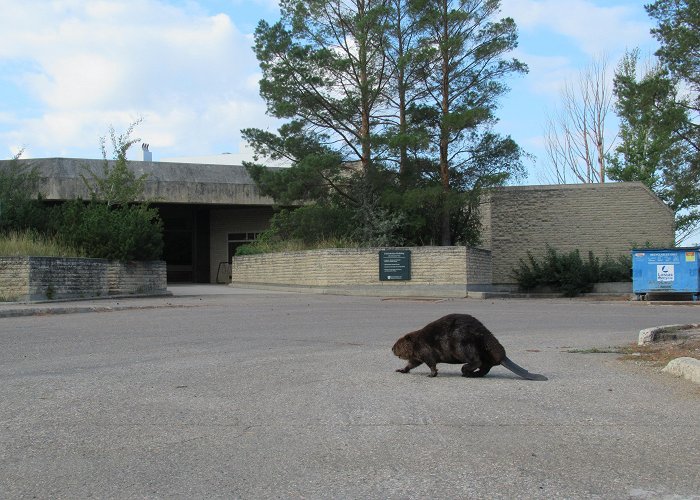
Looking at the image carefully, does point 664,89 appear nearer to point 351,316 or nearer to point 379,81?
point 379,81

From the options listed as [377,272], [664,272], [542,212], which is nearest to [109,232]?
[377,272]

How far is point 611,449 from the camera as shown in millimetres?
5586

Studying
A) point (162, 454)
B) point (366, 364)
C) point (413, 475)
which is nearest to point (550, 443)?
point (413, 475)

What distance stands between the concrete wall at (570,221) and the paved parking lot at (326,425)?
25517 millimetres

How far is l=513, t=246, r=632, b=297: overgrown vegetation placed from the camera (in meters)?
33.3

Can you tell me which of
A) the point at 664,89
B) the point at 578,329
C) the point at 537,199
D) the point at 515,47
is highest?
the point at 515,47

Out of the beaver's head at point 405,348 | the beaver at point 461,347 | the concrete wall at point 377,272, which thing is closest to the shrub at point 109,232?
the concrete wall at point 377,272

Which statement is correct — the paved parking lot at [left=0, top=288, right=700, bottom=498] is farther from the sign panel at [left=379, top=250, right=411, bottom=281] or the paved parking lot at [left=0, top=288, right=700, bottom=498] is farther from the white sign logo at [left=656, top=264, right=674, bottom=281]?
the sign panel at [left=379, top=250, right=411, bottom=281]

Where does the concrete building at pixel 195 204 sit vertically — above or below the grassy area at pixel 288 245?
above

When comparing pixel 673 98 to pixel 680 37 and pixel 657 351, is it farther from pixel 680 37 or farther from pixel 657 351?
pixel 657 351

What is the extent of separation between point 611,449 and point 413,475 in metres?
1.66

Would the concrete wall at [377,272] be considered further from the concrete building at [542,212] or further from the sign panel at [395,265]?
the concrete building at [542,212]

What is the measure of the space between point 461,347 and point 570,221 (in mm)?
30231

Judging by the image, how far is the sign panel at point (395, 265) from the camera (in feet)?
97.4
